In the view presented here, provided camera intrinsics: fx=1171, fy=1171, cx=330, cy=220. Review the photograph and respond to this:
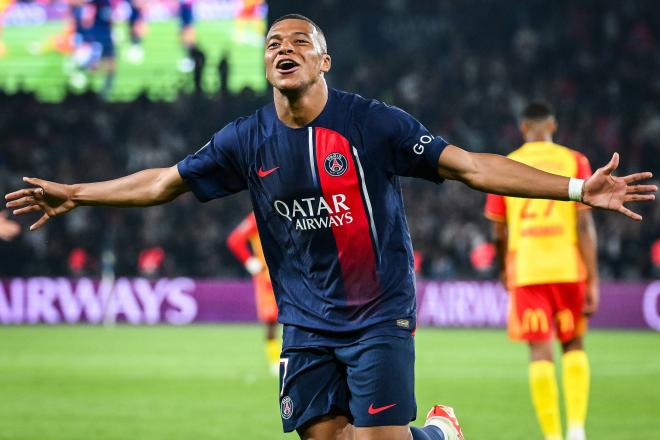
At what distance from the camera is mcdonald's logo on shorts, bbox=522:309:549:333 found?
7.40 metres

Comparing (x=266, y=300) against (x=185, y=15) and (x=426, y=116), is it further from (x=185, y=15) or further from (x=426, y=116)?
(x=426, y=116)

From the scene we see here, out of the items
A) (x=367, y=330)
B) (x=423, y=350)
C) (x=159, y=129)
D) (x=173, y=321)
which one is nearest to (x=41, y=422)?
(x=367, y=330)

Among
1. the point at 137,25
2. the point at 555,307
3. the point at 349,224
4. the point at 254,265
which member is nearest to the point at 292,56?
the point at 349,224

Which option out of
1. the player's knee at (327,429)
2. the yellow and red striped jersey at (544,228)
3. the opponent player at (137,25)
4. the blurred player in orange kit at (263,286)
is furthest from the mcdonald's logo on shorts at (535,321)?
the opponent player at (137,25)

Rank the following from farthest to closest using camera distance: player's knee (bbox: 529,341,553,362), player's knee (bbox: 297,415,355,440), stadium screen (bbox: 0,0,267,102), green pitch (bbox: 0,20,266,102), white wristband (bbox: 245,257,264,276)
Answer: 1. green pitch (bbox: 0,20,266,102)
2. stadium screen (bbox: 0,0,267,102)
3. white wristband (bbox: 245,257,264,276)
4. player's knee (bbox: 529,341,553,362)
5. player's knee (bbox: 297,415,355,440)

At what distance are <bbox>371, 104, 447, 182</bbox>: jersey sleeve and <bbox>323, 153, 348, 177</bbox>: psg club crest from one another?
0.19 m

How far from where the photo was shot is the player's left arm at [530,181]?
14.6 ft

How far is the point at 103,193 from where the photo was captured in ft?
16.9

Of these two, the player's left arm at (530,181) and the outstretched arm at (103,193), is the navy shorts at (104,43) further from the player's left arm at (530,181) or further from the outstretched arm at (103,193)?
the player's left arm at (530,181)

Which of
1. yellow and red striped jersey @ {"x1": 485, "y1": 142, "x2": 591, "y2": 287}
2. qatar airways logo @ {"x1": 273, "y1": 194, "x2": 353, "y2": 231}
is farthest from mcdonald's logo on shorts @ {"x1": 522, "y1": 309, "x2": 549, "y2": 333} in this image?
qatar airways logo @ {"x1": 273, "y1": 194, "x2": 353, "y2": 231}

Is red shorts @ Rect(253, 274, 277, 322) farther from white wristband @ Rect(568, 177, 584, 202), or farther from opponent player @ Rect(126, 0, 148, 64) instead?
opponent player @ Rect(126, 0, 148, 64)

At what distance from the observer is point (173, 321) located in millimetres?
22703

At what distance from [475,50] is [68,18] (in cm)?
916

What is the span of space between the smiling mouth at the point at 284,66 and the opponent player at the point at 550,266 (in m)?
3.09
